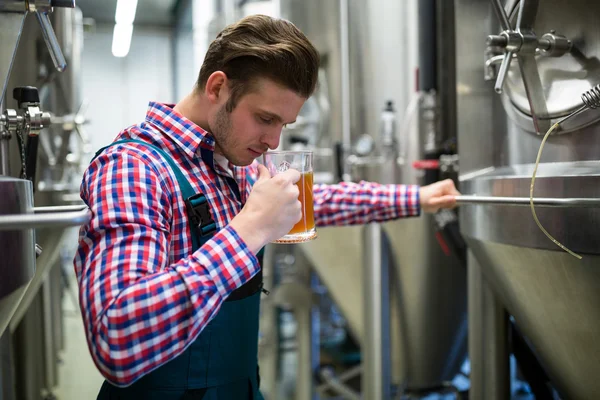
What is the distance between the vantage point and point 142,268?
78 centimetres

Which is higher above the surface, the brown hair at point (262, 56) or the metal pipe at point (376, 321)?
the brown hair at point (262, 56)

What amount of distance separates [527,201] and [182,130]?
0.61 m

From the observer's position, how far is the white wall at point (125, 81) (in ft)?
17.9

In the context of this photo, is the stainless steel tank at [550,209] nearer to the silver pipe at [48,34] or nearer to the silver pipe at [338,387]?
the silver pipe at [48,34]

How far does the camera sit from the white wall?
546cm

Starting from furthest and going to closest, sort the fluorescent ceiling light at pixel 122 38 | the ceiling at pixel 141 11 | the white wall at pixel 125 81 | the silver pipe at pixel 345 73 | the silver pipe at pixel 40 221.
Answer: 1. the white wall at pixel 125 81
2. the fluorescent ceiling light at pixel 122 38
3. the ceiling at pixel 141 11
4. the silver pipe at pixel 345 73
5. the silver pipe at pixel 40 221

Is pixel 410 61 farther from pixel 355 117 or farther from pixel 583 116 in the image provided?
pixel 583 116

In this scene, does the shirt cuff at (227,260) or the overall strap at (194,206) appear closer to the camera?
the shirt cuff at (227,260)

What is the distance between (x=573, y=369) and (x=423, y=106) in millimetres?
1255

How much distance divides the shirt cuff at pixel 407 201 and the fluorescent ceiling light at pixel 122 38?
3.51 metres

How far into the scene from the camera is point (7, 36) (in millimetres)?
959

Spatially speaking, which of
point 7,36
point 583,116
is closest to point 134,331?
point 7,36

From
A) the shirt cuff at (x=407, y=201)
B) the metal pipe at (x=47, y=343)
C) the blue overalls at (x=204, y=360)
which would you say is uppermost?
the shirt cuff at (x=407, y=201)

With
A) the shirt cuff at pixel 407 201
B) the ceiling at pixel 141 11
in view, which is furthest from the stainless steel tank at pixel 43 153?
the ceiling at pixel 141 11
